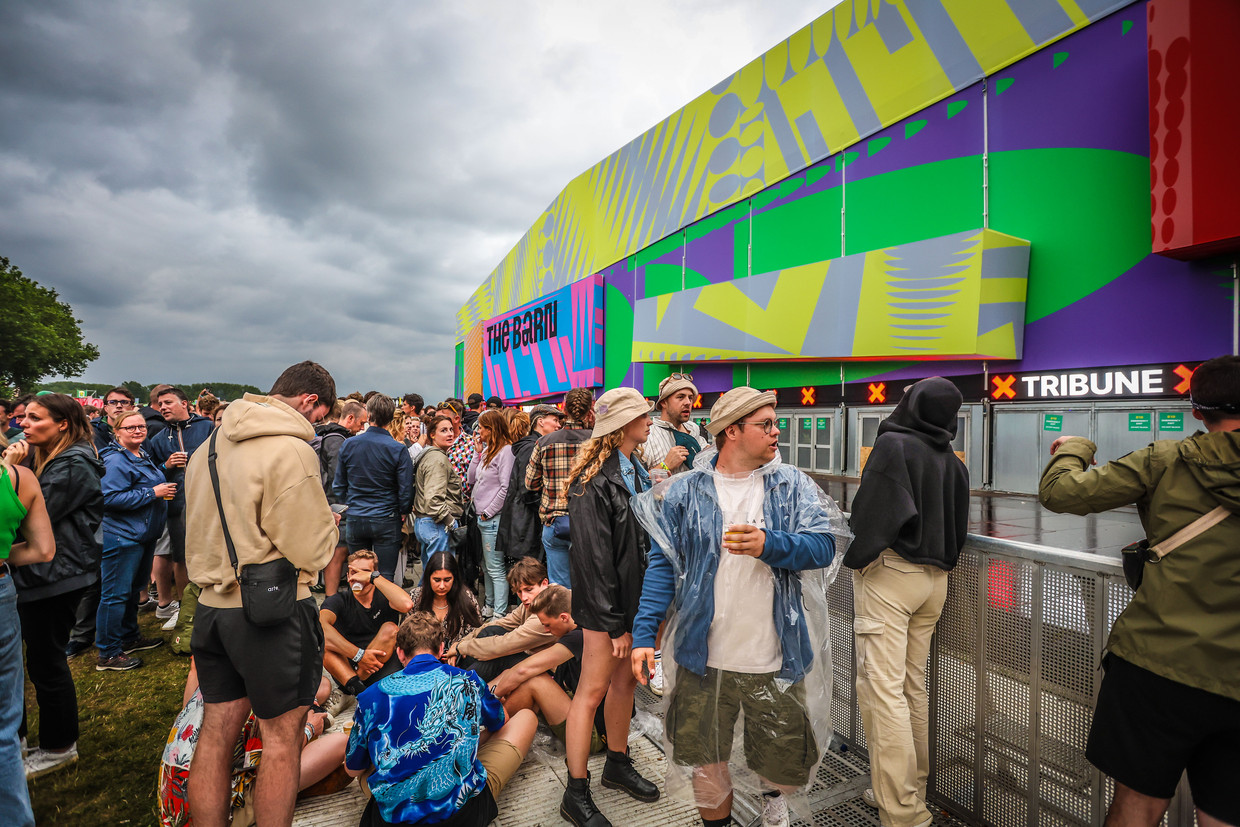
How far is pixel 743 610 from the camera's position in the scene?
7.02 ft

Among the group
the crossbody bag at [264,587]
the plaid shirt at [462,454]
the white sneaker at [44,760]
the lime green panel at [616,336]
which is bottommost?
the white sneaker at [44,760]

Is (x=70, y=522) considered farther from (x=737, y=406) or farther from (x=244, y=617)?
(x=737, y=406)

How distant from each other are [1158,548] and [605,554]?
193cm

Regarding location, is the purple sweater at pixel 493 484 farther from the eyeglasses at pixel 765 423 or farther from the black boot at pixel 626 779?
the eyeglasses at pixel 765 423

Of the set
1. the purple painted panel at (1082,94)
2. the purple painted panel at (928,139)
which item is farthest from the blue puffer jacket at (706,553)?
the purple painted panel at (928,139)

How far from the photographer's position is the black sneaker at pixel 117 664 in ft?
14.5

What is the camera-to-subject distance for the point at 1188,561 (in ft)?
5.59

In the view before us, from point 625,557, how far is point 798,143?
12.2 m

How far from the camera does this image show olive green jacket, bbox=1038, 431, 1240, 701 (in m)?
1.63

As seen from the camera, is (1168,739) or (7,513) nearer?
(1168,739)

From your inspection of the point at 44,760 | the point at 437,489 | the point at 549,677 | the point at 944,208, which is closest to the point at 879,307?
the point at 944,208

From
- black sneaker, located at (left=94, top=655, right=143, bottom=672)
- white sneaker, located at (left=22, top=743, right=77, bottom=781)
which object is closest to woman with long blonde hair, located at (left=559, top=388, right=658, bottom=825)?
white sneaker, located at (left=22, top=743, right=77, bottom=781)

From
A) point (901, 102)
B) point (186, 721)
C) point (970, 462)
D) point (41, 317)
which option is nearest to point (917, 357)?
point (970, 462)

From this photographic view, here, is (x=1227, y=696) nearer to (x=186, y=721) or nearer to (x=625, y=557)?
(x=625, y=557)
